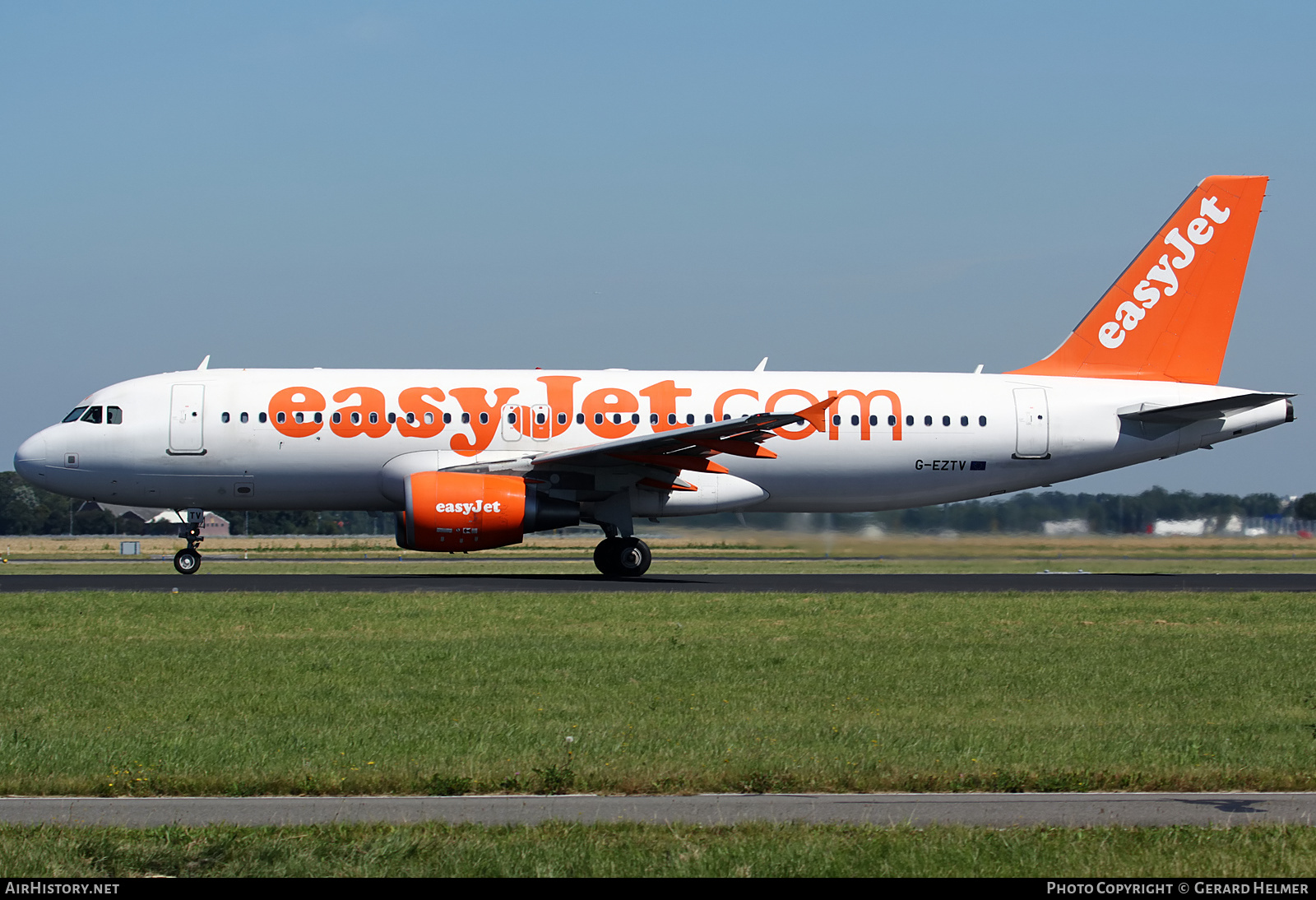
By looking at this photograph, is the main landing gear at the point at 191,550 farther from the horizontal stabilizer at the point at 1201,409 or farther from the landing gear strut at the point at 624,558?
the horizontal stabilizer at the point at 1201,409

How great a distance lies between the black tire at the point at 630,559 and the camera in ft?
90.1

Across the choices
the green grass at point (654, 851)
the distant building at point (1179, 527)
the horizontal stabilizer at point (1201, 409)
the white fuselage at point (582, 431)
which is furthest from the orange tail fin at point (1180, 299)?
the green grass at point (654, 851)

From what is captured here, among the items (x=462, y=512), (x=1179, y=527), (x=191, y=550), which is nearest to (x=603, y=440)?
(x=462, y=512)

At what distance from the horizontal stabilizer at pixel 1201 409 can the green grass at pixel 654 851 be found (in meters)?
23.2

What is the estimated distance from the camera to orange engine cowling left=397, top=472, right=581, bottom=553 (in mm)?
24953

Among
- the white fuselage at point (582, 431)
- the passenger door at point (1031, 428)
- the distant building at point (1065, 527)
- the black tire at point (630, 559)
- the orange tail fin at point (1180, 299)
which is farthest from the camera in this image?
the distant building at point (1065, 527)

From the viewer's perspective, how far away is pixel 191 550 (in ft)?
93.2

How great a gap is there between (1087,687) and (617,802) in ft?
21.4

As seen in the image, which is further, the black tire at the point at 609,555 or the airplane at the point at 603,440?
the black tire at the point at 609,555

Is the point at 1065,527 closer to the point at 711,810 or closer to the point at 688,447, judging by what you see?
the point at 688,447

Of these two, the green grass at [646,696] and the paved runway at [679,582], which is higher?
the paved runway at [679,582]

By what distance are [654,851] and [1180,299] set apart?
27.5 meters

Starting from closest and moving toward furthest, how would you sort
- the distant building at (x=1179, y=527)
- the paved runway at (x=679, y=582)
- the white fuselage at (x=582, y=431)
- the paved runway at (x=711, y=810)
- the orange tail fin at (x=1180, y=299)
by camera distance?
the paved runway at (x=711, y=810)
the paved runway at (x=679, y=582)
the white fuselage at (x=582, y=431)
the orange tail fin at (x=1180, y=299)
the distant building at (x=1179, y=527)

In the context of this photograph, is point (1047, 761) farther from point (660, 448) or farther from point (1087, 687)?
point (660, 448)
